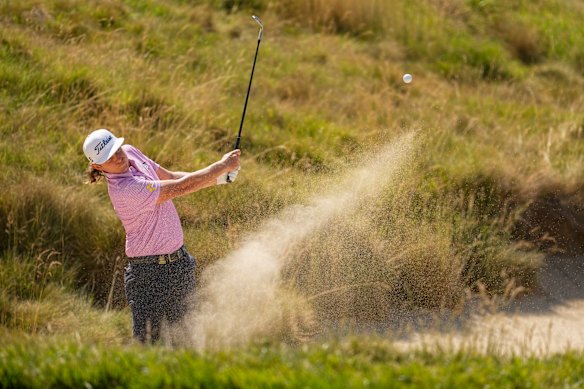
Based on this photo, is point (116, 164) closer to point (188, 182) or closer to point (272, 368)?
point (188, 182)

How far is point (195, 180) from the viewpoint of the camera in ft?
17.0

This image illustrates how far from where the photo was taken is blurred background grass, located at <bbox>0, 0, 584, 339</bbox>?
6895 millimetres

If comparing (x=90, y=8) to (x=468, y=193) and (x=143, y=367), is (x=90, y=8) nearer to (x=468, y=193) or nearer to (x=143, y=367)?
(x=468, y=193)

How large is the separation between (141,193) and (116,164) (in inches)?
9.1

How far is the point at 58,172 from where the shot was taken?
24.5ft

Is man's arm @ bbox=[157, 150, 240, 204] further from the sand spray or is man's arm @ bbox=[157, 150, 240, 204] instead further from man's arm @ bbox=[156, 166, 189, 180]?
the sand spray

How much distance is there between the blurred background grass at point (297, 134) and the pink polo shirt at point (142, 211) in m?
1.11

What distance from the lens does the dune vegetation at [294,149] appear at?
6668 millimetres

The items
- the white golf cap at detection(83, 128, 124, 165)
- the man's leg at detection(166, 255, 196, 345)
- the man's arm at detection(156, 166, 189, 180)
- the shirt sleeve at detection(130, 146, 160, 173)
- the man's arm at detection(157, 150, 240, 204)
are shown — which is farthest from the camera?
the man's arm at detection(156, 166, 189, 180)

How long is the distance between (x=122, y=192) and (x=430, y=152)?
417cm


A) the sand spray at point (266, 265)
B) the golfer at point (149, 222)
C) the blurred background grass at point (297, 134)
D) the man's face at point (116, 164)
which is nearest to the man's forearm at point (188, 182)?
the golfer at point (149, 222)

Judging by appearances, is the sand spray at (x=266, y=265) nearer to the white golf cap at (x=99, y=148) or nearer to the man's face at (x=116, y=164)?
the man's face at (x=116, y=164)

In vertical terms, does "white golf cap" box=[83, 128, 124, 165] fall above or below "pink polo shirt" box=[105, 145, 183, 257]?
above

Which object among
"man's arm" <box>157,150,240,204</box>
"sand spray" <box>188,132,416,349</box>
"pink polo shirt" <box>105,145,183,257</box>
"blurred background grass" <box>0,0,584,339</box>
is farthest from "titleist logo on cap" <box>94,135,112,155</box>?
"blurred background grass" <box>0,0,584,339</box>
